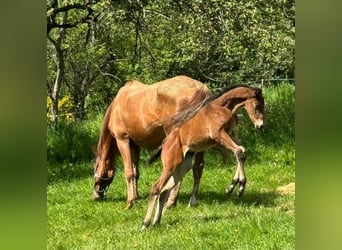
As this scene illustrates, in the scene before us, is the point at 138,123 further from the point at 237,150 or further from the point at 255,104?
the point at 237,150

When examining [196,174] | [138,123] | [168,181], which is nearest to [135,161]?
[138,123]

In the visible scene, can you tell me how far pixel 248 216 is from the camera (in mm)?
4004

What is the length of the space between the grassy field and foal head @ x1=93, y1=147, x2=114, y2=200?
10 cm

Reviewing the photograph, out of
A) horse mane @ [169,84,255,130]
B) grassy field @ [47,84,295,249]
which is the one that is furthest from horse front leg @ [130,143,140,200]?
horse mane @ [169,84,255,130]

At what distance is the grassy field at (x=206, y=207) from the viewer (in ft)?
11.8

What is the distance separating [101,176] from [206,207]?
1337 mm

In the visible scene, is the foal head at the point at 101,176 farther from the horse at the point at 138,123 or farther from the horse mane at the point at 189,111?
the horse mane at the point at 189,111

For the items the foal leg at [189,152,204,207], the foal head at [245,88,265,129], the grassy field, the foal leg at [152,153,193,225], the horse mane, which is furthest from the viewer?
the foal leg at [189,152,204,207]

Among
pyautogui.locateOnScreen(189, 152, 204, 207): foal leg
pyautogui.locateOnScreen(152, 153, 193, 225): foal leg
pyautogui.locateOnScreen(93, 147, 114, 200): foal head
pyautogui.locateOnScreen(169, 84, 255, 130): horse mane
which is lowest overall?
pyautogui.locateOnScreen(93, 147, 114, 200): foal head

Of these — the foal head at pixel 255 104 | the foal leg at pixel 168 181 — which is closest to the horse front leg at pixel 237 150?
the foal leg at pixel 168 181

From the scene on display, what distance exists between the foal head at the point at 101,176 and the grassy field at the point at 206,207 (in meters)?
0.10

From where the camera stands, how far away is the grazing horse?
4.80 meters

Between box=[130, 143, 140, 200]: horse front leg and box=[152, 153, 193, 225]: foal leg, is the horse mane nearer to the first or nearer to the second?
box=[152, 153, 193, 225]: foal leg
